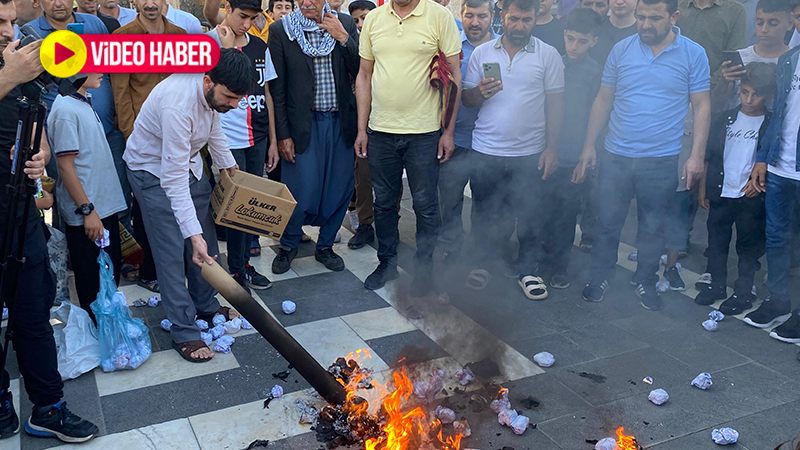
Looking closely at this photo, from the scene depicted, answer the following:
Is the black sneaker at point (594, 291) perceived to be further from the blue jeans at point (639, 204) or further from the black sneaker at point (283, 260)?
the black sneaker at point (283, 260)

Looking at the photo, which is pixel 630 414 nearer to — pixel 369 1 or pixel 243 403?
pixel 243 403

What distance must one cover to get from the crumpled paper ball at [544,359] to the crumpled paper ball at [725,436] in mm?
990

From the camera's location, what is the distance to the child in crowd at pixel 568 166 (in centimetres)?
521

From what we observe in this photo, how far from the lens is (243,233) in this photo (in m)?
4.90

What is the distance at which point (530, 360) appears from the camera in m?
4.11

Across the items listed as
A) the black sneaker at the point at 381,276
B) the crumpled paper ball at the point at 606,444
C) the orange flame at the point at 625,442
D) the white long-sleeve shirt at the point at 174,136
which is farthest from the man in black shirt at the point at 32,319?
the orange flame at the point at 625,442

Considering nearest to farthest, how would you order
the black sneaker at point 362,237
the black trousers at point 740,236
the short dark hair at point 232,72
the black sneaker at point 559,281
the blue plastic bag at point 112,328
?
the short dark hair at point 232,72
the blue plastic bag at point 112,328
the black trousers at point 740,236
the black sneaker at point 559,281
the black sneaker at point 362,237

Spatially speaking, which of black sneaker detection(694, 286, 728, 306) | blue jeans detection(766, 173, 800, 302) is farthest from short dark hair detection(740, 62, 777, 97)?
black sneaker detection(694, 286, 728, 306)

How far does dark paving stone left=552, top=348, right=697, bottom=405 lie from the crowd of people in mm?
832

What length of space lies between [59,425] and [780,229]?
457 centimetres

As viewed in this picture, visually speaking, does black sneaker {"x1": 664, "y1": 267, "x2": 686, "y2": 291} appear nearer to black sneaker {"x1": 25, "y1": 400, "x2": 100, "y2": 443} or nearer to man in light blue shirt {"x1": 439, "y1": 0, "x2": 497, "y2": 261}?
man in light blue shirt {"x1": 439, "y1": 0, "x2": 497, "y2": 261}

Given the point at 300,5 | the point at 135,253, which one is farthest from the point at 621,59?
the point at 135,253

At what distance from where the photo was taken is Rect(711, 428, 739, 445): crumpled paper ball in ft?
10.8

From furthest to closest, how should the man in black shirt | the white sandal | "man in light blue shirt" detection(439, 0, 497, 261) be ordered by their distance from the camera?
"man in light blue shirt" detection(439, 0, 497, 261)
the white sandal
the man in black shirt
